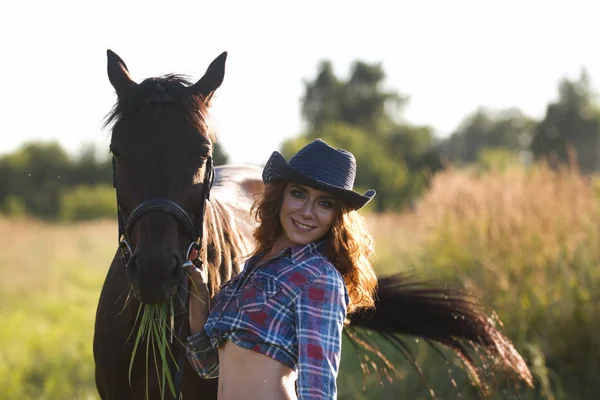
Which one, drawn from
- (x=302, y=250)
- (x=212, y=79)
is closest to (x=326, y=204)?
(x=302, y=250)

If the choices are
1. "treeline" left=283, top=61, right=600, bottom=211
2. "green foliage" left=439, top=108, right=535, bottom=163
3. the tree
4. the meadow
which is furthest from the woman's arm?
"green foliage" left=439, top=108, right=535, bottom=163

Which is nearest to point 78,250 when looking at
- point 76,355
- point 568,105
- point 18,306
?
point 18,306

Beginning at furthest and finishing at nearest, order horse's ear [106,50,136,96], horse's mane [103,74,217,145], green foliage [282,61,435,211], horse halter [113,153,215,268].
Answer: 1. green foliage [282,61,435,211]
2. horse's ear [106,50,136,96]
3. horse's mane [103,74,217,145]
4. horse halter [113,153,215,268]

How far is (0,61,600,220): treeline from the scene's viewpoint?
3388 centimetres

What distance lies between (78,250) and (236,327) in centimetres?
1778

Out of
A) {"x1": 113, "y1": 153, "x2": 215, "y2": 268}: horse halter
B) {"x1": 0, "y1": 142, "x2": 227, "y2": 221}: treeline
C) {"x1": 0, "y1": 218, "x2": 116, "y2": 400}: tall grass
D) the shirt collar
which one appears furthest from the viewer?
{"x1": 0, "y1": 142, "x2": 227, "y2": 221}: treeline

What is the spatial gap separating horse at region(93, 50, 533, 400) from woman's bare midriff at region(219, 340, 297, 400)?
0.36m

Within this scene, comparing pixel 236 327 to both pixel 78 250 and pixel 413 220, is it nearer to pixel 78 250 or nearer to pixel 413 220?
pixel 413 220

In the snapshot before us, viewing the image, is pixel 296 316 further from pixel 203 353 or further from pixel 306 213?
pixel 203 353

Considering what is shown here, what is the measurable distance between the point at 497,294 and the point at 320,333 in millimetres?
4334

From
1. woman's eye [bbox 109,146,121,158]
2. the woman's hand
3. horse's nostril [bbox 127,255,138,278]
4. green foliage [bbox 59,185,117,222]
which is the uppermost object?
woman's eye [bbox 109,146,121,158]

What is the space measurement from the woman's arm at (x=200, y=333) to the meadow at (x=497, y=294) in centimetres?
171

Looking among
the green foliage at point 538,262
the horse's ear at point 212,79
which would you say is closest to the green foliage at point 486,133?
the green foliage at point 538,262

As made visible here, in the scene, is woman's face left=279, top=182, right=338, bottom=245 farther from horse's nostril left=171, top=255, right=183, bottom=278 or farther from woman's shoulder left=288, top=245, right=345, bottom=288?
horse's nostril left=171, top=255, right=183, bottom=278
